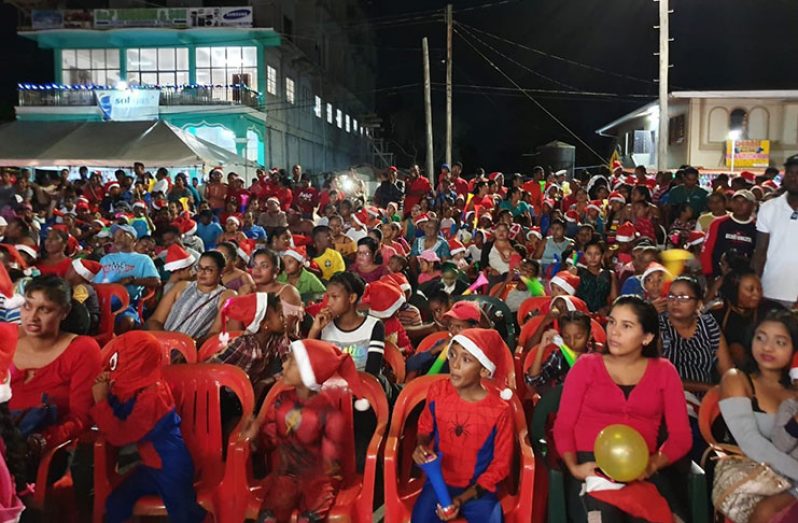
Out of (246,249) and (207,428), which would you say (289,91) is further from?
(207,428)

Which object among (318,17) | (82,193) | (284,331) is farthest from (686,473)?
(318,17)

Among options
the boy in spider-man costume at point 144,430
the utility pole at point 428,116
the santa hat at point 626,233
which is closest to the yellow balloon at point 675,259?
the santa hat at point 626,233

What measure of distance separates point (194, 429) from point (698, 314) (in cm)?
321

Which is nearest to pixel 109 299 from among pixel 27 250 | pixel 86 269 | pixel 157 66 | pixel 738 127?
pixel 86 269

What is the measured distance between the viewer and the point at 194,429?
397 cm

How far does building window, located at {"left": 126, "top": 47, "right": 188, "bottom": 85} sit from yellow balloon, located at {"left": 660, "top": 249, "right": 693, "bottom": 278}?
2545 centimetres

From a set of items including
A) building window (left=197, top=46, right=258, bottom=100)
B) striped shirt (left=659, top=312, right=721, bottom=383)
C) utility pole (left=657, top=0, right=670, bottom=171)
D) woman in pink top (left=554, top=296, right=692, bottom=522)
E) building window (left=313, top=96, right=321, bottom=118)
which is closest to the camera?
woman in pink top (left=554, top=296, right=692, bottom=522)

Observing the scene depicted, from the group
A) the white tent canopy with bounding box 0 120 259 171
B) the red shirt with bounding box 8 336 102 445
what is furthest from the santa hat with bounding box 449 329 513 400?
the white tent canopy with bounding box 0 120 259 171

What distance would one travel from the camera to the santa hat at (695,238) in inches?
319

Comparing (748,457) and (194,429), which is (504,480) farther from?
(194,429)

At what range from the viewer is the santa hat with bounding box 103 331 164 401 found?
353 centimetres

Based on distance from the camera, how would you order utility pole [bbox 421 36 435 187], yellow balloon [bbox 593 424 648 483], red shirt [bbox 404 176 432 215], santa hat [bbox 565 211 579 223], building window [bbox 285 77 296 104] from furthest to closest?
building window [bbox 285 77 296 104]
utility pole [bbox 421 36 435 187]
red shirt [bbox 404 176 432 215]
santa hat [bbox 565 211 579 223]
yellow balloon [bbox 593 424 648 483]

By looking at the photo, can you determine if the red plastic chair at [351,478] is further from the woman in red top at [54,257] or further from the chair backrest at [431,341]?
the woman in red top at [54,257]

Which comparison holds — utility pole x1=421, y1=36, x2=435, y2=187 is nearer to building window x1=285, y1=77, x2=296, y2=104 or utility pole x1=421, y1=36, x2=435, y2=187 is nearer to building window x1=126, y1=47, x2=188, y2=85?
building window x1=285, y1=77, x2=296, y2=104
